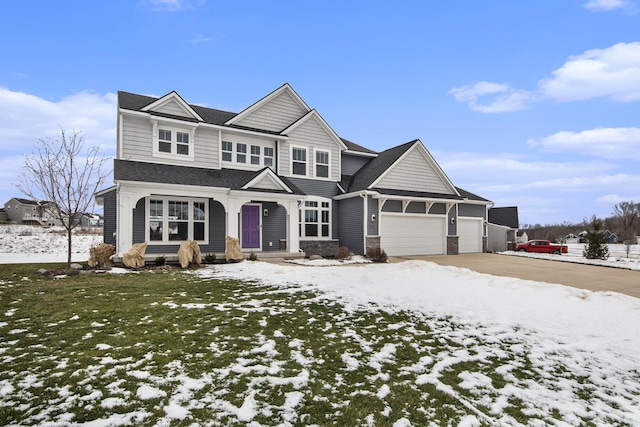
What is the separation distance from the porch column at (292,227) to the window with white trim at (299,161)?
2769 millimetres

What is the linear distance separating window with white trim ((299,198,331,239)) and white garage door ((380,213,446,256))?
305 cm

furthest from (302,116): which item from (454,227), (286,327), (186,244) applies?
(286,327)

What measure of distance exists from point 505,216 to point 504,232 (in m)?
4.22

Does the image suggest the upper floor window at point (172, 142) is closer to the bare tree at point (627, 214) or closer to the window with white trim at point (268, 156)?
the window with white trim at point (268, 156)

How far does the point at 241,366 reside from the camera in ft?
12.2

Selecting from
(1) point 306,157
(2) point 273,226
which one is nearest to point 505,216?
(1) point 306,157

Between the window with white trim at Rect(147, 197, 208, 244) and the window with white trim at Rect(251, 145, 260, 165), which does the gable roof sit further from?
the window with white trim at Rect(147, 197, 208, 244)

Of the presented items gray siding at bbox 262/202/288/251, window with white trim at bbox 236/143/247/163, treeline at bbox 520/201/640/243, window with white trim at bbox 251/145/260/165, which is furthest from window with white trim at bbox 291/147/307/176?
treeline at bbox 520/201/640/243

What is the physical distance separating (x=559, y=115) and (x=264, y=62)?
54.9 ft

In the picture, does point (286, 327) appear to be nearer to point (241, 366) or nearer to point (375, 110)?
point (241, 366)

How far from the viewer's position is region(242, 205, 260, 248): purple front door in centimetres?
1612

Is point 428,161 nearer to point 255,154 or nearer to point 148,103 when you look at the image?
point 255,154

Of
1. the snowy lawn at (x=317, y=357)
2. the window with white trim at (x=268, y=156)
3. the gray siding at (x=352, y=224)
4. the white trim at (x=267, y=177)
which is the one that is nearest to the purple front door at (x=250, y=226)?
the white trim at (x=267, y=177)

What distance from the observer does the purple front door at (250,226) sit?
16125mm
